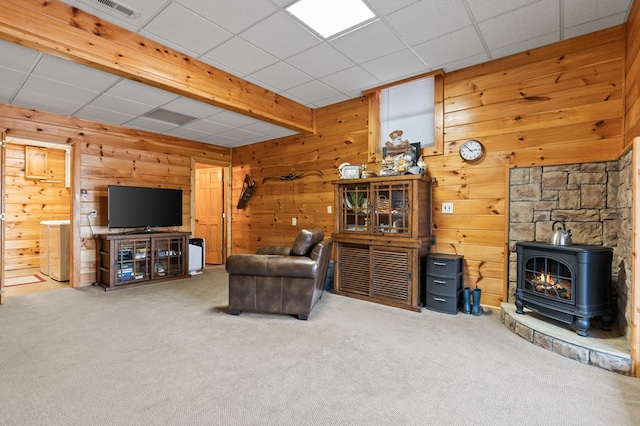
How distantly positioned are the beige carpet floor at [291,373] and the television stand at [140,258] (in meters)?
1.29

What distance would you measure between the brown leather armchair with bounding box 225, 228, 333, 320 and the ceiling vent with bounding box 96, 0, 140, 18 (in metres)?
2.32

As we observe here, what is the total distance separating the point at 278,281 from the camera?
3.27m

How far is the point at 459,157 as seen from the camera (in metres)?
3.78

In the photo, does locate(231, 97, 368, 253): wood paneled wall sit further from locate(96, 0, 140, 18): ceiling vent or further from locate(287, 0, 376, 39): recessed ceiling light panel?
locate(96, 0, 140, 18): ceiling vent

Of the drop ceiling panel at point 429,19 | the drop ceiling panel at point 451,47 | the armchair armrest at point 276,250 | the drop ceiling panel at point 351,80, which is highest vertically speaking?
the drop ceiling panel at point 429,19

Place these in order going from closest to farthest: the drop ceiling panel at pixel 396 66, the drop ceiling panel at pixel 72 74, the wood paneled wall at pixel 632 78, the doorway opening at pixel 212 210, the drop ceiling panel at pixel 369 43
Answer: the wood paneled wall at pixel 632 78, the drop ceiling panel at pixel 369 43, the drop ceiling panel at pixel 72 74, the drop ceiling panel at pixel 396 66, the doorway opening at pixel 212 210

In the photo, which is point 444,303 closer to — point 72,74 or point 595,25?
point 595,25

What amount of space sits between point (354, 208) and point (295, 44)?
6.73 ft

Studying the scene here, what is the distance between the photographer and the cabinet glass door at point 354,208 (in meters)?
4.14

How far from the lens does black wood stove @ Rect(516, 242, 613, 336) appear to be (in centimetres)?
253

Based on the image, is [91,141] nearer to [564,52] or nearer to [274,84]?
[274,84]

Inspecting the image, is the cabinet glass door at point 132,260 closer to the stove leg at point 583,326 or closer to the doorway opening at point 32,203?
the doorway opening at point 32,203

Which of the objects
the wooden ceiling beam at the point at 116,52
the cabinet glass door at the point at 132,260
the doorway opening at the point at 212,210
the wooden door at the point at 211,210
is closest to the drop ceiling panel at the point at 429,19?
the wooden ceiling beam at the point at 116,52

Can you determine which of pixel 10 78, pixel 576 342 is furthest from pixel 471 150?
pixel 10 78
